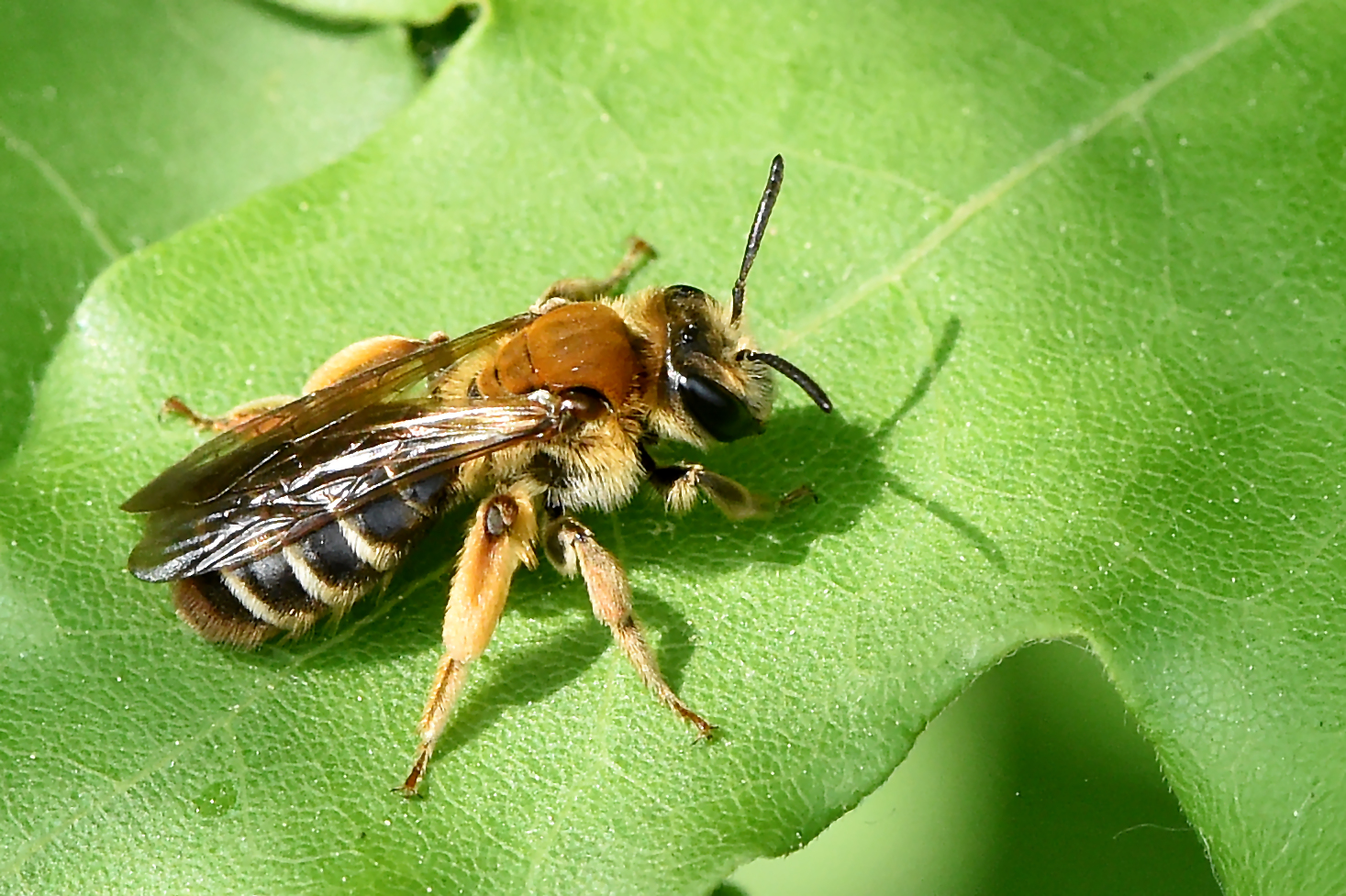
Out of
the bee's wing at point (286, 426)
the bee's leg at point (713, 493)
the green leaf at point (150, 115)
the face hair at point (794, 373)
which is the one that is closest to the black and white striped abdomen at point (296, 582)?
the bee's wing at point (286, 426)

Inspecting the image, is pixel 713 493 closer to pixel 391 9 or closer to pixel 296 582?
pixel 296 582

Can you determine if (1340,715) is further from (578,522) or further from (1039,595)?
(578,522)

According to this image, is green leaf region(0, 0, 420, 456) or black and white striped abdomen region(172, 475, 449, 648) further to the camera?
green leaf region(0, 0, 420, 456)

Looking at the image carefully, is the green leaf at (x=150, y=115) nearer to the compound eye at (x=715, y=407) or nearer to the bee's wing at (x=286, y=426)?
the bee's wing at (x=286, y=426)

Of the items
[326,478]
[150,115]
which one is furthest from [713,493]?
[150,115]

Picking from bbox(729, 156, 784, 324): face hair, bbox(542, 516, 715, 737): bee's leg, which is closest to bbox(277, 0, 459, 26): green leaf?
bbox(729, 156, 784, 324): face hair

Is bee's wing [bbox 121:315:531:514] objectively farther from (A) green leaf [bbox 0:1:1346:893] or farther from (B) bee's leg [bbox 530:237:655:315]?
(A) green leaf [bbox 0:1:1346:893]
